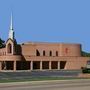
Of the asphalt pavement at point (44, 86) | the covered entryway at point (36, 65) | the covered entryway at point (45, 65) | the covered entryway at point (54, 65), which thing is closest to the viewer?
the asphalt pavement at point (44, 86)

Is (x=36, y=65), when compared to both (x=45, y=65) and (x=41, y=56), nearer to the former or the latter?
(x=45, y=65)

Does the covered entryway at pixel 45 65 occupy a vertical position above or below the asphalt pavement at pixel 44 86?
above

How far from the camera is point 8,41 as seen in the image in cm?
11519

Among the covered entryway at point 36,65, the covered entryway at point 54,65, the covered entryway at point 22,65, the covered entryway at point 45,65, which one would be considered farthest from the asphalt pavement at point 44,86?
the covered entryway at point 54,65

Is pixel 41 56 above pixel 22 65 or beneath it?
above

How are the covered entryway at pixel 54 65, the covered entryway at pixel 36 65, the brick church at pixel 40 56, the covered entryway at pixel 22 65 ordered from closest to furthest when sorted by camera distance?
the brick church at pixel 40 56 < the covered entryway at pixel 22 65 < the covered entryway at pixel 36 65 < the covered entryway at pixel 54 65

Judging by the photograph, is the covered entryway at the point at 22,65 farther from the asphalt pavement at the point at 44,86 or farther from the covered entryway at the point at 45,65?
the asphalt pavement at the point at 44,86

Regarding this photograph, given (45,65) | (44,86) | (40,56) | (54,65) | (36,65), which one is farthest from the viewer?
(54,65)

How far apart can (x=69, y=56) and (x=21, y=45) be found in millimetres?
13039

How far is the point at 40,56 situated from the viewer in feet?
382

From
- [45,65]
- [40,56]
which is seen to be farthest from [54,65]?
[40,56]

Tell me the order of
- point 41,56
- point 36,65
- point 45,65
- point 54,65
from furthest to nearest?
point 54,65, point 45,65, point 36,65, point 41,56

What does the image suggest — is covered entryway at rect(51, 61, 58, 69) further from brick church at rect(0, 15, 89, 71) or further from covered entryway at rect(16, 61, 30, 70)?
covered entryway at rect(16, 61, 30, 70)

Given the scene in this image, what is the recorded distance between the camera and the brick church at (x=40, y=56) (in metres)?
114
